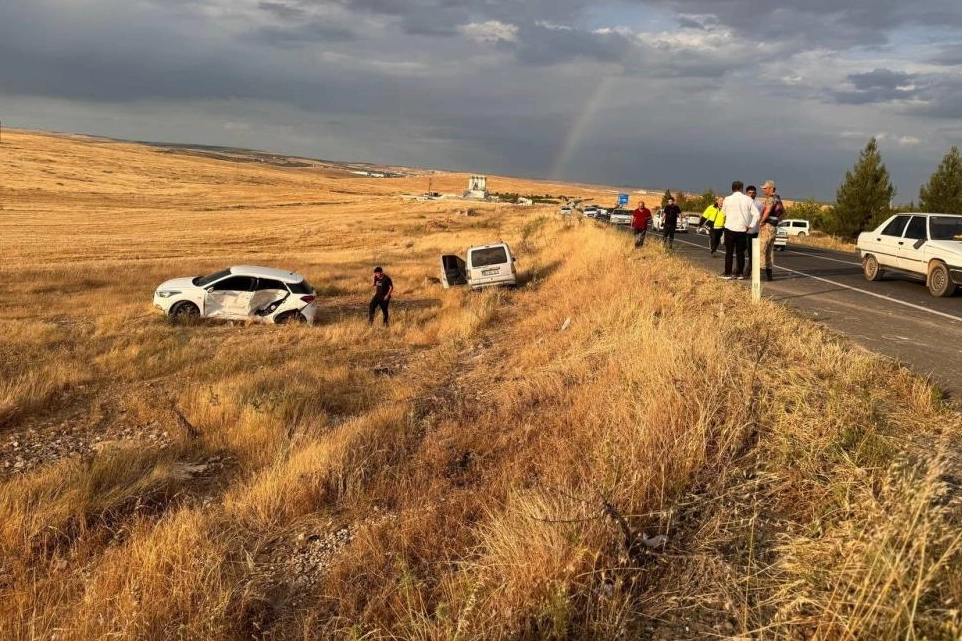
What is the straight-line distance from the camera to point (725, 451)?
168 inches

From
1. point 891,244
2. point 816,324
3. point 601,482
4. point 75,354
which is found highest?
point 891,244

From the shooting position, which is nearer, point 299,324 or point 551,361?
point 551,361

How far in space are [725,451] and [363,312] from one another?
16157 millimetres

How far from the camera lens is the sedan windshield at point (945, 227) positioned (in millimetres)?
11852

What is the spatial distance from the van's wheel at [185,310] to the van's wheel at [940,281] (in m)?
17.1

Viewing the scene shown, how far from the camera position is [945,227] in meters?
12.0

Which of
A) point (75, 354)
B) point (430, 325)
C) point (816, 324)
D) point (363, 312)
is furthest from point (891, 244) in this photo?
point (75, 354)

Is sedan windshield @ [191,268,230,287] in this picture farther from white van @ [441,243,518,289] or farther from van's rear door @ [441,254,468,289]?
van's rear door @ [441,254,468,289]

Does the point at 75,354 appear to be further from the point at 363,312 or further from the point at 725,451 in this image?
the point at 725,451

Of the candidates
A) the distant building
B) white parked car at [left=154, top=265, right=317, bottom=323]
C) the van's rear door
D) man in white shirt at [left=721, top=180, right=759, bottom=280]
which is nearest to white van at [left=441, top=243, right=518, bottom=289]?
the van's rear door

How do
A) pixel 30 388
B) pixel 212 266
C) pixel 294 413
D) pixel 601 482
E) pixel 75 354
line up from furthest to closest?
pixel 212 266 → pixel 75 354 → pixel 30 388 → pixel 294 413 → pixel 601 482

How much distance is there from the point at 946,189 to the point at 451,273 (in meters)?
31.0

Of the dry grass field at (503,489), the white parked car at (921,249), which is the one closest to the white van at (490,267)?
the dry grass field at (503,489)

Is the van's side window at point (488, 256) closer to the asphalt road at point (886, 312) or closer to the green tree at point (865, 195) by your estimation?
the asphalt road at point (886, 312)
